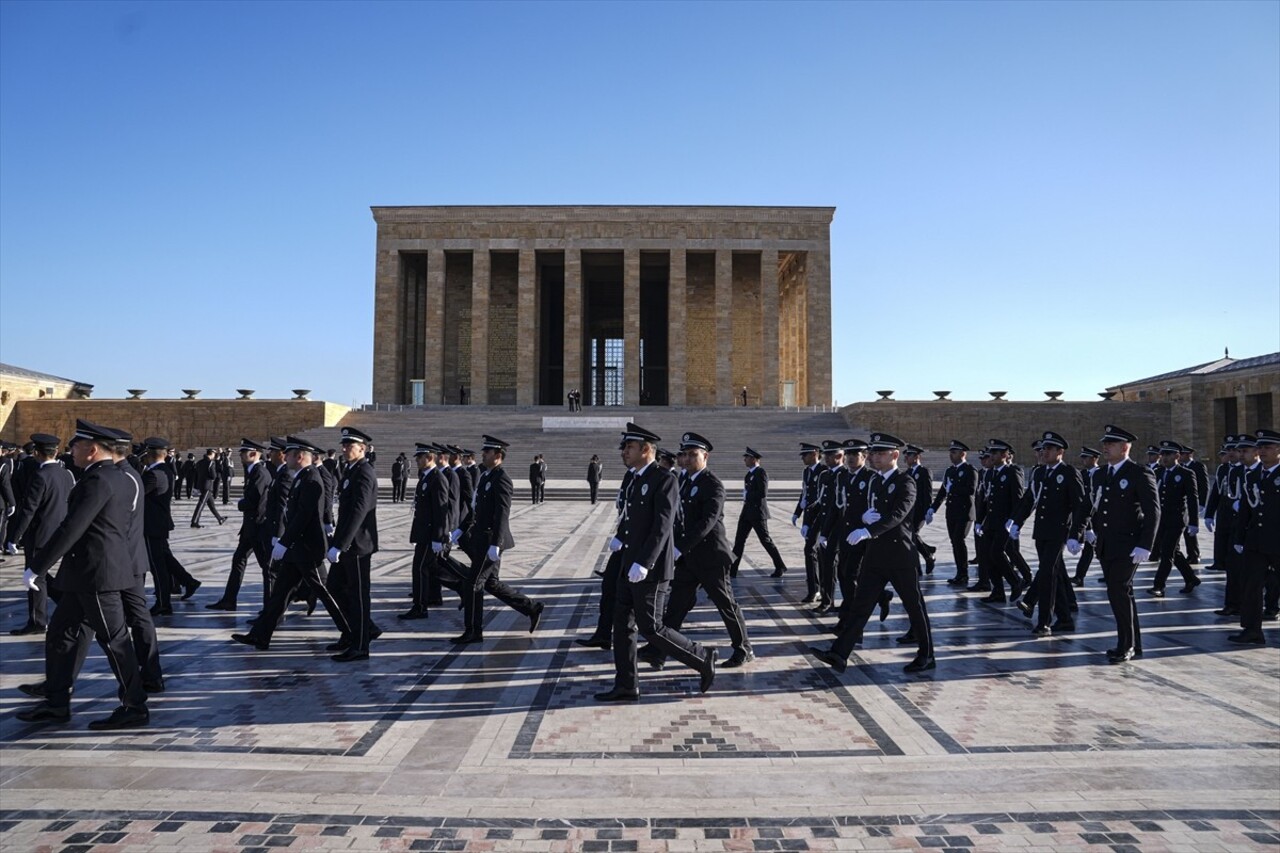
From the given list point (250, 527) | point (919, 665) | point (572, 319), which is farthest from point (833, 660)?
point (572, 319)

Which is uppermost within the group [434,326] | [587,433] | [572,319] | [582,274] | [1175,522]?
[582,274]

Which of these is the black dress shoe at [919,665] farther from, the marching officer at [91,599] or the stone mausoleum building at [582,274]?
the stone mausoleum building at [582,274]

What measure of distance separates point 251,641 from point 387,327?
38.9m

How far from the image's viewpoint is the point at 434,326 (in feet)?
142

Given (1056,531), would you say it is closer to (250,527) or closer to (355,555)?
(355,555)

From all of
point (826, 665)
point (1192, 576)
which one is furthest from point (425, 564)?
point (1192, 576)

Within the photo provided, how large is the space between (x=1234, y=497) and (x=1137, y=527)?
13.8 ft

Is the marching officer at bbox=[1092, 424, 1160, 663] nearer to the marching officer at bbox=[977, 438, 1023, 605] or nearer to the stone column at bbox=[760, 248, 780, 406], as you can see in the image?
the marching officer at bbox=[977, 438, 1023, 605]

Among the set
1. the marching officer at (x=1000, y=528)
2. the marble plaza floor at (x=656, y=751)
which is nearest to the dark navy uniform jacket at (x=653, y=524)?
the marble plaza floor at (x=656, y=751)

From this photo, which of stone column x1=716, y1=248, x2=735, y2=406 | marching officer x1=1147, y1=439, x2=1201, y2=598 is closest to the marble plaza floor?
marching officer x1=1147, y1=439, x2=1201, y2=598

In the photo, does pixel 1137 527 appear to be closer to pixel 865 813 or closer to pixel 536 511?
pixel 865 813

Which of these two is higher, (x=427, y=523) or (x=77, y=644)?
(x=427, y=523)

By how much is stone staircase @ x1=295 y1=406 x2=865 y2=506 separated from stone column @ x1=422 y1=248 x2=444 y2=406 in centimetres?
424

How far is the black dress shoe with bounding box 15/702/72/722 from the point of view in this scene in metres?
4.61
